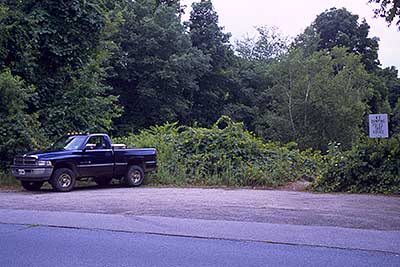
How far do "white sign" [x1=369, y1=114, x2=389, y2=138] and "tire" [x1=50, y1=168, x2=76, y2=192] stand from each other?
9.84 meters

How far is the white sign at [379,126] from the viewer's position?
1918 centimetres

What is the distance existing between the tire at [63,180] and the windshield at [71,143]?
36.4 inches

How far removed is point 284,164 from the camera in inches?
941

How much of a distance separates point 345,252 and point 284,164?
590 inches

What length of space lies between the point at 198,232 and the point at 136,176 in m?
11.6

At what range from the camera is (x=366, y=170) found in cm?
1975

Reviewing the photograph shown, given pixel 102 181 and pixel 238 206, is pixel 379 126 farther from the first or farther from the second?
pixel 102 181

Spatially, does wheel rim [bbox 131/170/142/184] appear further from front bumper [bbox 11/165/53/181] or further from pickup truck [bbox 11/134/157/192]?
front bumper [bbox 11/165/53/181]

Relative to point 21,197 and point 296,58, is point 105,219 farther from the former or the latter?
point 296,58

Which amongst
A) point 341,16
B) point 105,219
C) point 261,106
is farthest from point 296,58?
point 105,219

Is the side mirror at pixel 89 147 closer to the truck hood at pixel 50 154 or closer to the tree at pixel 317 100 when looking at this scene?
the truck hood at pixel 50 154

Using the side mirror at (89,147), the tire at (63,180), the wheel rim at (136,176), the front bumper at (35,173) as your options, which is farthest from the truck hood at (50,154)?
the wheel rim at (136,176)

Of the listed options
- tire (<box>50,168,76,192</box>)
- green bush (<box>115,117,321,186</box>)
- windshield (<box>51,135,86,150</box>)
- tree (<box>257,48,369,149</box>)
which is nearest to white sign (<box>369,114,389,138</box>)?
green bush (<box>115,117,321,186</box>)

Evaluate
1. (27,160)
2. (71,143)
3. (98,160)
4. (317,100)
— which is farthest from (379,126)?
(317,100)
